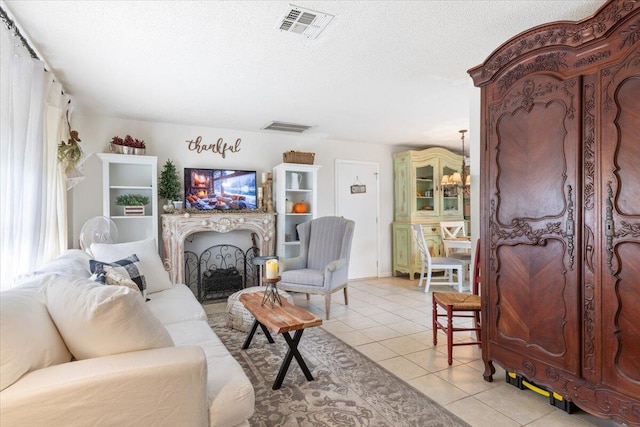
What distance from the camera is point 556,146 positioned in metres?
1.91

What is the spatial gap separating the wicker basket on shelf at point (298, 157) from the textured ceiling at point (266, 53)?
819 mm

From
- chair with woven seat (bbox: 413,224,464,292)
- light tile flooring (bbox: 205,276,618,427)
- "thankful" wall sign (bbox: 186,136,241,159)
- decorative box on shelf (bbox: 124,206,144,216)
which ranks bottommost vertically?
light tile flooring (bbox: 205,276,618,427)

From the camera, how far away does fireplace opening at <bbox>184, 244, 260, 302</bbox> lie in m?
4.68

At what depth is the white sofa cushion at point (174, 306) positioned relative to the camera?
97.0 inches

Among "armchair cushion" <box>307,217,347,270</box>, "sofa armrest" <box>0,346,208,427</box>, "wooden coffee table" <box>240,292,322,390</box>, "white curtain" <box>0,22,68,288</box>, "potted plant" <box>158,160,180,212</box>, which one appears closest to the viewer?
"sofa armrest" <box>0,346,208,427</box>

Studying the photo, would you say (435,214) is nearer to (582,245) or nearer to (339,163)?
(339,163)

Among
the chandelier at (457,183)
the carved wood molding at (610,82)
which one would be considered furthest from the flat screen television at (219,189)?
the carved wood molding at (610,82)

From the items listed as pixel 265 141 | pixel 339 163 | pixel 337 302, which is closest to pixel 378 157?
pixel 339 163

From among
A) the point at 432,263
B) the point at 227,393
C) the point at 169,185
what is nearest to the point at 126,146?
the point at 169,185

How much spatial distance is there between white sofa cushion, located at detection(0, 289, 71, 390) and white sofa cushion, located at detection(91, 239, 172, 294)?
1.61 m

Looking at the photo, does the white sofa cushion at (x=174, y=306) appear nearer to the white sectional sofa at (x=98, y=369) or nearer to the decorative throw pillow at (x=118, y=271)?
the decorative throw pillow at (x=118, y=271)

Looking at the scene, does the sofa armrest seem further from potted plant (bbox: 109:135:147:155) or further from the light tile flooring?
potted plant (bbox: 109:135:147:155)

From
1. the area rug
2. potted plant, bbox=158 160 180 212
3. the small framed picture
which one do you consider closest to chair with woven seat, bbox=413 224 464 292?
the small framed picture

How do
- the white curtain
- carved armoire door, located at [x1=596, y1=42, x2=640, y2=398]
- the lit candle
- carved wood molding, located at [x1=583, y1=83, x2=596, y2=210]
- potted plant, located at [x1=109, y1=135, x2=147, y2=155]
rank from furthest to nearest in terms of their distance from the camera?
potted plant, located at [x1=109, y1=135, x2=147, y2=155]
the lit candle
the white curtain
carved wood molding, located at [x1=583, y1=83, x2=596, y2=210]
carved armoire door, located at [x1=596, y1=42, x2=640, y2=398]
